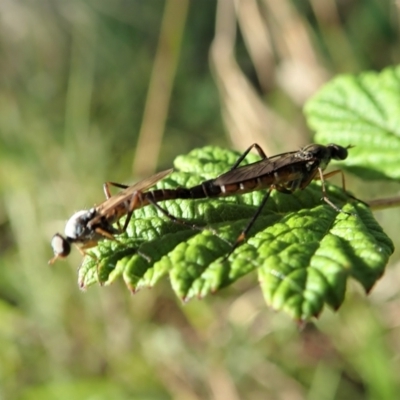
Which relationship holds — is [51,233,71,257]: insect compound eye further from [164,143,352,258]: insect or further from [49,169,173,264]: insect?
[164,143,352,258]: insect

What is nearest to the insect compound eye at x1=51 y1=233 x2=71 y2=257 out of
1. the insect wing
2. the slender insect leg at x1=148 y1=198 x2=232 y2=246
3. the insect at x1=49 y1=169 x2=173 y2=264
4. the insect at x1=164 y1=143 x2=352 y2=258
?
the insect at x1=49 y1=169 x2=173 y2=264

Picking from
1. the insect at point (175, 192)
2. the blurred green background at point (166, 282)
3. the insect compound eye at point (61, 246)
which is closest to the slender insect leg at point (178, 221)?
the insect at point (175, 192)

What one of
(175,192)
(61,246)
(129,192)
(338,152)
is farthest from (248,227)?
(61,246)

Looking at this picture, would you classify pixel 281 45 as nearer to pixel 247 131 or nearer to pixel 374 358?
pixel 247 131

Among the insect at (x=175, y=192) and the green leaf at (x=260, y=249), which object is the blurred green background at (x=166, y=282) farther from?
the green leaf at (x=260, y=249)

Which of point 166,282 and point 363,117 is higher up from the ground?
point 363,117

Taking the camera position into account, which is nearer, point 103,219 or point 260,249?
point 260,249

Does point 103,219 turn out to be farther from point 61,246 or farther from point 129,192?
point 61,246
